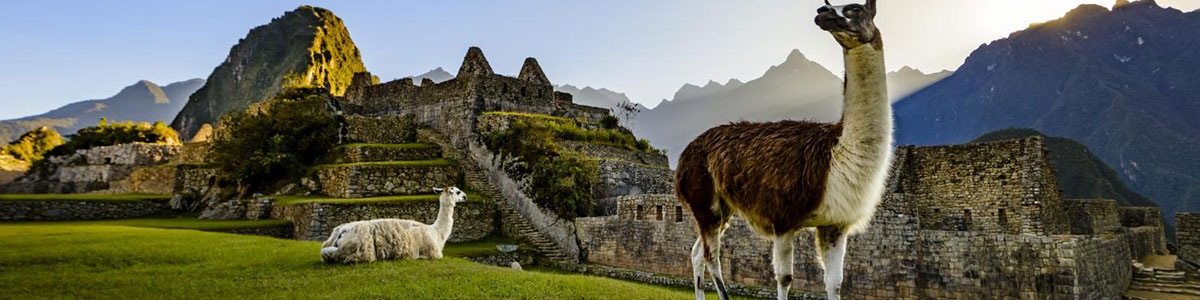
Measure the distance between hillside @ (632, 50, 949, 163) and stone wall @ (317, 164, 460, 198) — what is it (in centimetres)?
4748

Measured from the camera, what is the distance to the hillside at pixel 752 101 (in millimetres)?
74125

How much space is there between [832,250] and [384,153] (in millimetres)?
21491

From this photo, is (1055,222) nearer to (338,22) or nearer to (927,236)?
(927,236)

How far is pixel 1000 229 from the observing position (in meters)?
15.4

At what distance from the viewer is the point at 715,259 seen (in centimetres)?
519

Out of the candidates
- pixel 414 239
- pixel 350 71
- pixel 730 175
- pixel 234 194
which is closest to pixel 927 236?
pixel 730 175

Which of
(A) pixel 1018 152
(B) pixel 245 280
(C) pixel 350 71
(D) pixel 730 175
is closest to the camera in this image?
(D) pixel 730 175

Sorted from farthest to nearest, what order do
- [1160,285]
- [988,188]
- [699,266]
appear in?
1. [988,188]
2. [1160,285]
3. [699,266]

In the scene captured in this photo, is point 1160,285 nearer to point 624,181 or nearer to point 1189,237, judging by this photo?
point 1189,237

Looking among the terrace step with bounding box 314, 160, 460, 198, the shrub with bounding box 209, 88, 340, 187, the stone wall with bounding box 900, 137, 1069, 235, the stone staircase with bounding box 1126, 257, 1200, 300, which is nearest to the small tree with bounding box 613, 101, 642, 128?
the terrace step with bounding box 314, 160, 460, 198

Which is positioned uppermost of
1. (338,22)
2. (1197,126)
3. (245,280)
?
(338,22)

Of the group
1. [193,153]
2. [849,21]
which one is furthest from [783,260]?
[193,153]

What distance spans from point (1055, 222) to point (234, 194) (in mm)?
27654

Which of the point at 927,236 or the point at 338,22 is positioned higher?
the point at 338,22
